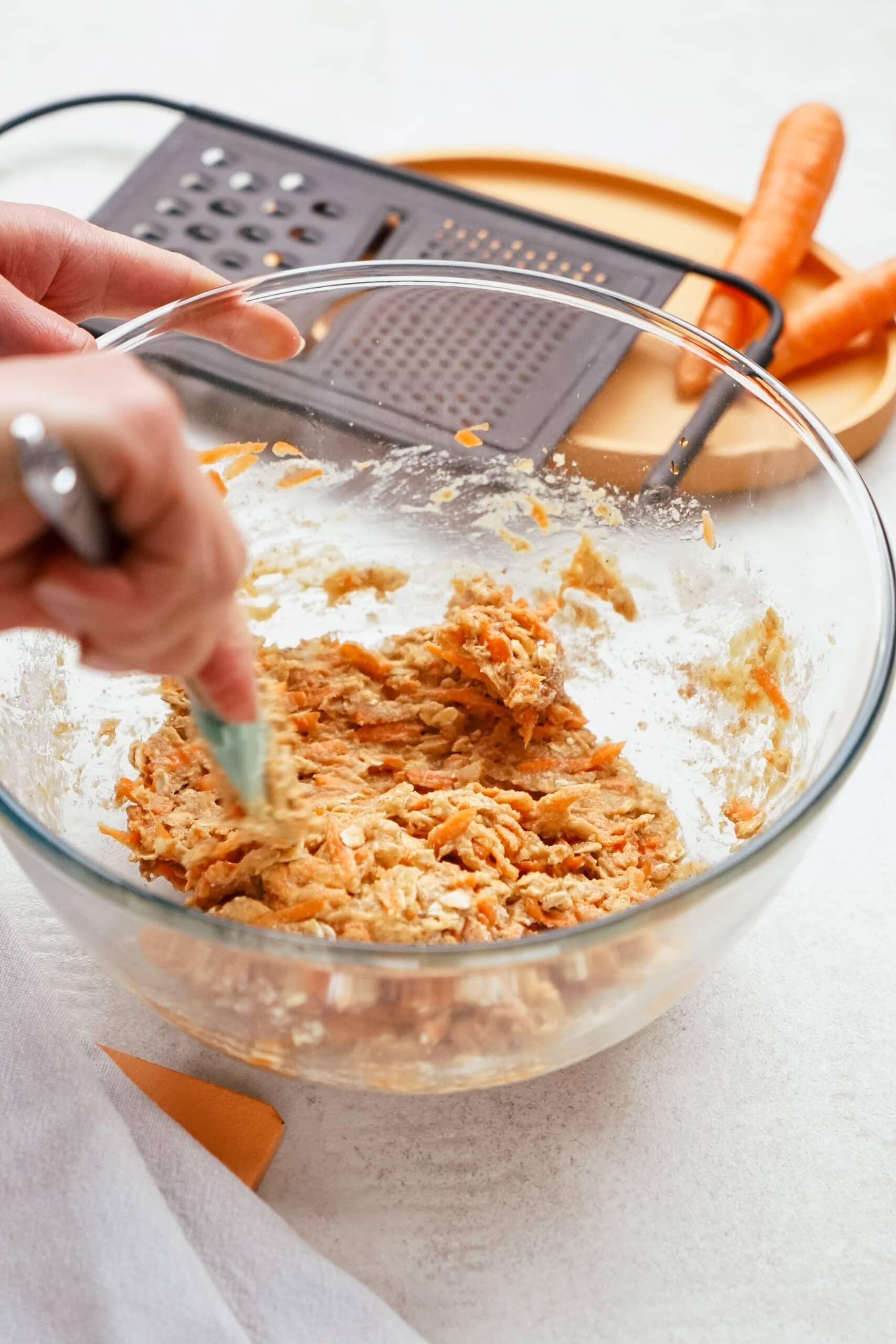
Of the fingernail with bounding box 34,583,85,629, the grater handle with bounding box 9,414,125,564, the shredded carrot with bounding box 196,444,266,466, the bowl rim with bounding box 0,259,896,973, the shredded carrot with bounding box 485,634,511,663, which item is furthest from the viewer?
the shredded carrot with bounding box 196,444,266,466

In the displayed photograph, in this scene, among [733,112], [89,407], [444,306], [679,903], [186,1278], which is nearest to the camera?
[89,407]

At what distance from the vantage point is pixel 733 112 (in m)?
2.81

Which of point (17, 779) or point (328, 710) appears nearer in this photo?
point (17, 779)

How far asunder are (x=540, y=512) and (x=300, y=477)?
323 millimetres

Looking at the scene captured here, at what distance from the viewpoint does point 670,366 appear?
1557 millimetres

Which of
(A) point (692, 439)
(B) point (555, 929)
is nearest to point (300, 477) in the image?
(A) point (692, 439)

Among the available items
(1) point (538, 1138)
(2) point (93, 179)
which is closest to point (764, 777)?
(1) point (538, 1138)

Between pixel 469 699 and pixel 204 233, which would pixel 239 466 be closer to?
pixel 469 699

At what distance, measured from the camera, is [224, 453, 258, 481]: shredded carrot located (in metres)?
1.64

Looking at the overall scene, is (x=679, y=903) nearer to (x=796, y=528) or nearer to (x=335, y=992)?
(x=335, y=992)

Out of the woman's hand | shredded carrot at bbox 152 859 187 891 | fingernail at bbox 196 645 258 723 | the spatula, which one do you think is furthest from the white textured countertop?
the spatula

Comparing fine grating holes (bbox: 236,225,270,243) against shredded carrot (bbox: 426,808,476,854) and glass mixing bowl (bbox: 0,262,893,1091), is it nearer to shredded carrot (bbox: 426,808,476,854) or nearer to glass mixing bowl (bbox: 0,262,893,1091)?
glass mixing bowl (bbox: 0,262,893,1091)

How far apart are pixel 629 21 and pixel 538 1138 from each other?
8.76 feet

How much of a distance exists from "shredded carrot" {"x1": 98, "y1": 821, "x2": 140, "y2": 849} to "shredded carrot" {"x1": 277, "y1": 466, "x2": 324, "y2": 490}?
1.70ft
